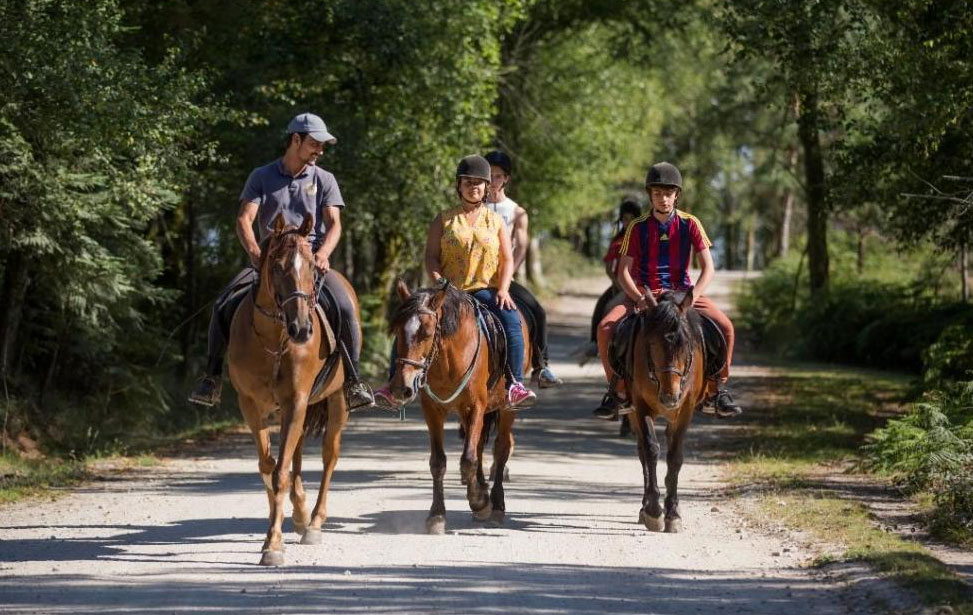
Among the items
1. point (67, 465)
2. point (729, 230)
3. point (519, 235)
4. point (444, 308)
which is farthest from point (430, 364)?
point (729, 230)

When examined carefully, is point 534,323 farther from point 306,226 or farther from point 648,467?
point 306,226

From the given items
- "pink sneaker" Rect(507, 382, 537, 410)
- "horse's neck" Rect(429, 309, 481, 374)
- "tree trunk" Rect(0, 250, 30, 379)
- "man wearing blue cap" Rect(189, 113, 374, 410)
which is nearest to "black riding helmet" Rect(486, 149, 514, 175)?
"pink sneaker" Rect(507, 382, 537, 410)

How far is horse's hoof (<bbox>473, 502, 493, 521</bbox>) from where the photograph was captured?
11.9 meters

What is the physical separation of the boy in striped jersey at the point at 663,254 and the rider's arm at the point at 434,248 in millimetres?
1573

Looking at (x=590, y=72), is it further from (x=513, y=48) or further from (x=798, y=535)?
(x=798, y=535)

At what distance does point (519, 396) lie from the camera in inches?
482

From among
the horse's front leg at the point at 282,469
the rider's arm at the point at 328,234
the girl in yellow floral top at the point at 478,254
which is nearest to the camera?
the horse's front leg at the point at 282,469

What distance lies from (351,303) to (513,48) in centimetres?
3022

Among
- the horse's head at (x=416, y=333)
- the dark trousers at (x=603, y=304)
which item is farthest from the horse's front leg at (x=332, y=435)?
the dark trousers at (x=603, y=304)

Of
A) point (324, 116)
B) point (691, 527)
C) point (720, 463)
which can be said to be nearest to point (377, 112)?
point (324, 116)

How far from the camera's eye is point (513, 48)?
40656 millimetres

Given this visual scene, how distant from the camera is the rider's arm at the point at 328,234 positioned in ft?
35.7

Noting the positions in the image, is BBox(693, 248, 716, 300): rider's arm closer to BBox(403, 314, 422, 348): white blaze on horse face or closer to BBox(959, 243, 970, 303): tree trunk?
BBox(403, 314, 422, 348): white blaze on horse face

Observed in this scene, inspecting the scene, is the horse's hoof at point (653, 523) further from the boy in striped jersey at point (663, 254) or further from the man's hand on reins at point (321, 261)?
the man's hand on reins at point (321, 261)
